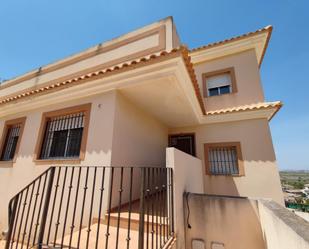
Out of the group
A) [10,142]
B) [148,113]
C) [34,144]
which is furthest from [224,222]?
[10,142]

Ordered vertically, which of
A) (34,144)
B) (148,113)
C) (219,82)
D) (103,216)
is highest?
(219,82)

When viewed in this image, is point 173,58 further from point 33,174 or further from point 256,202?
point 33,174

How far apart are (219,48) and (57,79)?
27.5 feet

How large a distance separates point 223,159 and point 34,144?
25.2 feet

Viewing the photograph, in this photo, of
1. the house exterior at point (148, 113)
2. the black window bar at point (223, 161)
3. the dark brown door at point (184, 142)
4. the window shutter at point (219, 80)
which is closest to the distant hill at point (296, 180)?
the black window bar at point (223, 161)

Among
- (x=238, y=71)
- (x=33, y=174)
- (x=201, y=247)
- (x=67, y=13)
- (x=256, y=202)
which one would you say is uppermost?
(x=67, y=13)

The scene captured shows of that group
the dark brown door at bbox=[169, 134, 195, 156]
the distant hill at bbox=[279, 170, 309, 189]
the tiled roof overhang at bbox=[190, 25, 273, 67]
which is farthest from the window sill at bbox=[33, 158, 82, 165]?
the distant hill at bbox=[279, 170, 309, 189]

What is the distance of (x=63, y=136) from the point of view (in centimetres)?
529

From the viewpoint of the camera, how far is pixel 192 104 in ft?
18.4

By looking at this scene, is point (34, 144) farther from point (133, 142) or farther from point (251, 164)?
point (251, 164)

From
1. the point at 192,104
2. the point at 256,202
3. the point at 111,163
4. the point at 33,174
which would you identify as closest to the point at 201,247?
the point at 256,202

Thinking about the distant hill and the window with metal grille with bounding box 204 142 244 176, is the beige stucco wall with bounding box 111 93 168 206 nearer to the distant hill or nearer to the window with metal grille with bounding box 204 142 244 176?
the window with metal grille with bounding box 204 142 244 176

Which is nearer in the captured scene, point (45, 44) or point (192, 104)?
point (192, 104)

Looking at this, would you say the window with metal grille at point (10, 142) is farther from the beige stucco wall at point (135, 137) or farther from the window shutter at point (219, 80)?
the window shutter at point (219, 80)
